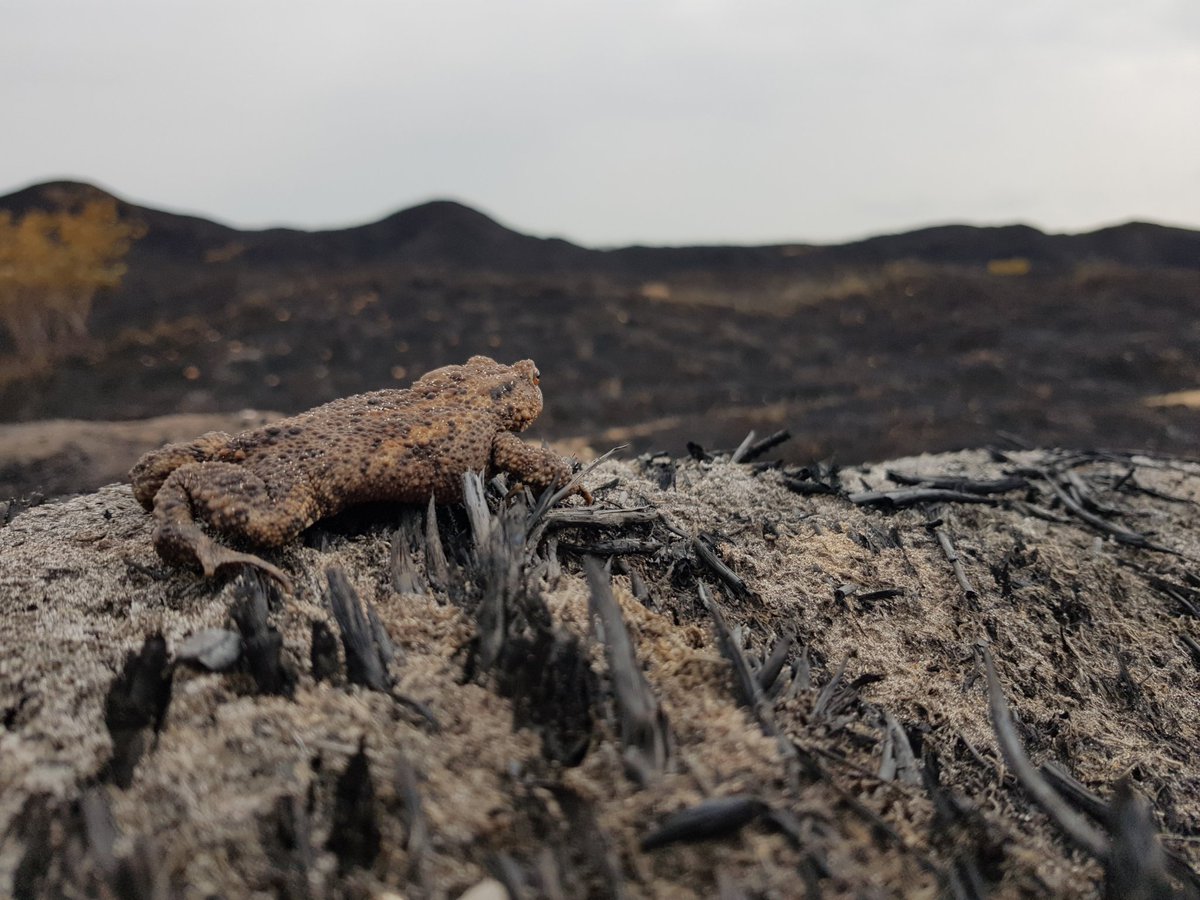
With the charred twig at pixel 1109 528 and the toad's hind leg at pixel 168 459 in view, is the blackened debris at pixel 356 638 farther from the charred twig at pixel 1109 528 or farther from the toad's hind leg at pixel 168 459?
the charred twig at pixel 1109 528

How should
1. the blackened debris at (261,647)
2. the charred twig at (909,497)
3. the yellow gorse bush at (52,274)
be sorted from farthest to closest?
the yellow gorse bush at (52,274)
the charred twig at (909,497)
the blackened debris at (261,647)

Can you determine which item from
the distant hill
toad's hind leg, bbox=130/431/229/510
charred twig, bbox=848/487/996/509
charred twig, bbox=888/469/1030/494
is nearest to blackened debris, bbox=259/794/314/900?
toad's hind leg, bbox=130/431/229/510

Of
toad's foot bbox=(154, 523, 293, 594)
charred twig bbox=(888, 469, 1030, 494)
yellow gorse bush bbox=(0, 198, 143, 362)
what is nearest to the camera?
toad's foot bbox=(154, 523, 293, 594)

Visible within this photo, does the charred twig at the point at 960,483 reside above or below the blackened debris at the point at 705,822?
below

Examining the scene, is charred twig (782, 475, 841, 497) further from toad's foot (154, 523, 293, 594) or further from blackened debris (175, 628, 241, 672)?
blackened debris (175, 628, 241, 672)

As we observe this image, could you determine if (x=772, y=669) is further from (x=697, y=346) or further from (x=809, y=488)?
(x=697, y=346)

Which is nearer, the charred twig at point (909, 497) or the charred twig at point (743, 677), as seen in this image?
the charred twig at point (743, 677)

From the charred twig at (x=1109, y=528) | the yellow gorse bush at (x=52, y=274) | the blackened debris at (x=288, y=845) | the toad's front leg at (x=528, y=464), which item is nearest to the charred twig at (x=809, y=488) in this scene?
the toad's front leg at (x=528, y=464)
